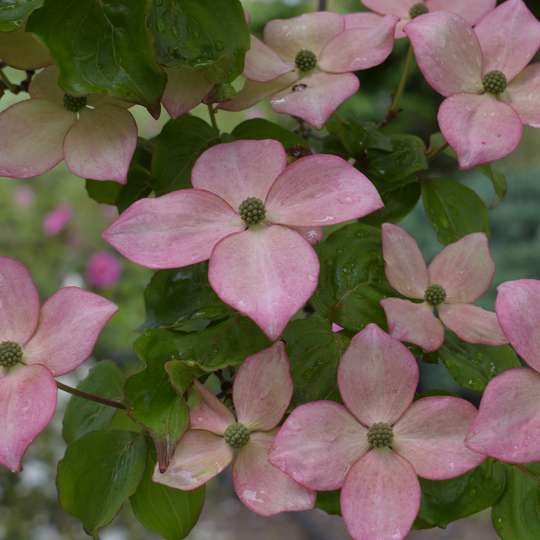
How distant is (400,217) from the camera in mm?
532

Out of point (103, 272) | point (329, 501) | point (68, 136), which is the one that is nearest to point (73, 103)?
point (68, 136)

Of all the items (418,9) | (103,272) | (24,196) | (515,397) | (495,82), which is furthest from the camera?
(24,196)

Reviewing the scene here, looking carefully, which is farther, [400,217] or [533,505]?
[400,217]

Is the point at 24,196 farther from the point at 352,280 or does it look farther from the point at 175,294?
the point at 352,280

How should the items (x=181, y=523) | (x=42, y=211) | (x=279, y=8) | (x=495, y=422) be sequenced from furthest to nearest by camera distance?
(x=279, y=8) → (x=42, y=211) → (x=181, y=523) → (x=495, y=422)

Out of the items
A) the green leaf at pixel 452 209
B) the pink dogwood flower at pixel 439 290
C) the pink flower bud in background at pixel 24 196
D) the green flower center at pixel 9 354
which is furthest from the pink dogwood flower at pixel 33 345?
the pink flower bud in background at pixel 24 196

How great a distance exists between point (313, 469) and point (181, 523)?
173 mm

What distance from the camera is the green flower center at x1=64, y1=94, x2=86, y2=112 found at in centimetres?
41

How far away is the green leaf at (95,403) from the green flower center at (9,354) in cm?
19

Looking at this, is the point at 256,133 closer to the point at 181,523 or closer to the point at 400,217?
the point at 400,217

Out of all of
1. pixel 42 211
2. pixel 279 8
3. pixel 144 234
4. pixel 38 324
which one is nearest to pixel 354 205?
pixel 144 234

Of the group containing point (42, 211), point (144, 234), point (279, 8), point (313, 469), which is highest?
point (144, 234)

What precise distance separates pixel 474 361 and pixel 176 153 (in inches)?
12.5

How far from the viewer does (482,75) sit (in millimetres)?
425
